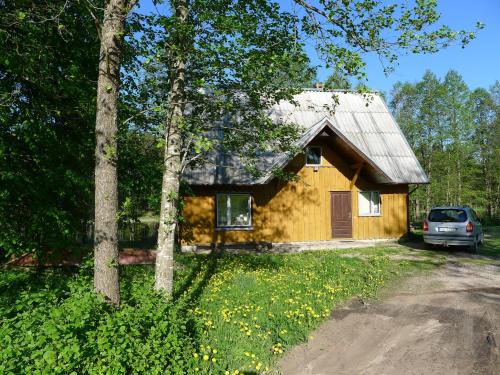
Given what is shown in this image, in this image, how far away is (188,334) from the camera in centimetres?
566

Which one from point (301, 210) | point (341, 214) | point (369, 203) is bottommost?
point (341, 214)

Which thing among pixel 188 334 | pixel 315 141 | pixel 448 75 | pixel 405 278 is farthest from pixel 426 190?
pixel 188 334

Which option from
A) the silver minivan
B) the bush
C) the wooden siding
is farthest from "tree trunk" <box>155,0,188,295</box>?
the silver minivan

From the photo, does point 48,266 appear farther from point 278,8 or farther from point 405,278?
point 405,278

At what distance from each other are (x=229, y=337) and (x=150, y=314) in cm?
141

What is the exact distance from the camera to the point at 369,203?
18.0m

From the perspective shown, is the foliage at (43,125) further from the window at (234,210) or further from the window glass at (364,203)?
the window glass at (364,203)

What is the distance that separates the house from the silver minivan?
251 cm

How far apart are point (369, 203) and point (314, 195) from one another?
279 cm

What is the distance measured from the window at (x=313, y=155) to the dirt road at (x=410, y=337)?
867 cm

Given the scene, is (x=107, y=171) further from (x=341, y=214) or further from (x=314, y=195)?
(x=341, y=214)

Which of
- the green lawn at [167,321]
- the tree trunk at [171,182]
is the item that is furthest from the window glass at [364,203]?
the tree trunk at [171,182]

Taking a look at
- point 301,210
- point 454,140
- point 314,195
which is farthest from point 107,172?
point 454,140

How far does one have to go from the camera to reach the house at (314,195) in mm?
16016
